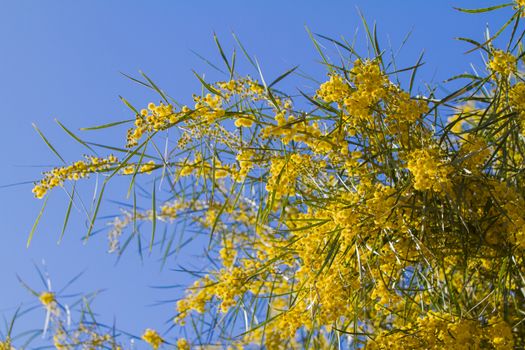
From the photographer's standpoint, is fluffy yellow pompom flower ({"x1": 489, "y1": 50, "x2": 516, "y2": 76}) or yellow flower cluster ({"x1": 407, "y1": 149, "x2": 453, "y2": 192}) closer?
yellow flower cluster ({"x1": 407, "y1": 149, "x2": 453, "y2": 192})

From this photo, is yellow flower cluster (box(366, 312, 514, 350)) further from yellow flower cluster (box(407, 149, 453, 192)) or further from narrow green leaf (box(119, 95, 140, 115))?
narrow green leaf (box(119, 95, 140, 115))

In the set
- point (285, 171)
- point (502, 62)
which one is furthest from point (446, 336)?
point (502, 62)

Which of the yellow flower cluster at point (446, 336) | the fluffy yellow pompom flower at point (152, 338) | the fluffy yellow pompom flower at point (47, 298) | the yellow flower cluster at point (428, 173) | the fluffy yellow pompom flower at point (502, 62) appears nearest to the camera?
the yellow flower cluster at point (428, 173)

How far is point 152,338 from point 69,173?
91 cm

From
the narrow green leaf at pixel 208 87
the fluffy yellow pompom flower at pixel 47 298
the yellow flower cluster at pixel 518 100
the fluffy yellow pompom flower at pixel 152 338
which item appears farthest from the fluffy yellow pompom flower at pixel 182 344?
the yellow flower cluster at pixel 518 100

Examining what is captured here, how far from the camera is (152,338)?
2738 millimetres

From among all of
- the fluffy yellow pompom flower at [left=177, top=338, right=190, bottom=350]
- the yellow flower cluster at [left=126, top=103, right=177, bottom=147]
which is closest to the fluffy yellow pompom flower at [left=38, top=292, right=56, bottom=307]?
the fluffy yellow pompom flower at [left=177, top=338, right=190, bottom=350]

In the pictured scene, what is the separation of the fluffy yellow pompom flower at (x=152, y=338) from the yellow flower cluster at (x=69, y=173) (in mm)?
862

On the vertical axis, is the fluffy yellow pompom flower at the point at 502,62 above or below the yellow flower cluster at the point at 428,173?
above

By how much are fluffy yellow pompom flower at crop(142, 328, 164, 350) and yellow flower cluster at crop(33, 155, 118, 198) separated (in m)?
0.86

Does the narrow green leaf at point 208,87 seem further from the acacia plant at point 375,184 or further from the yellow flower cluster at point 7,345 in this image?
the yellow flower cluster at point 7,345

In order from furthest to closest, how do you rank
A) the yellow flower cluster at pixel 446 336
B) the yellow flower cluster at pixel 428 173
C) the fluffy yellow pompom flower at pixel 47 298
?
the fluffy yellow pompom flower at pixel 47 298, the yellow flower cluster at pixel 446 336, the yellow flower cluster at pixel 428 173

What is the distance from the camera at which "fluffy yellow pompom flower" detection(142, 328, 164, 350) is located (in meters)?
2.73

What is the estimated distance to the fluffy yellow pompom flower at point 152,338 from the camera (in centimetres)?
273
